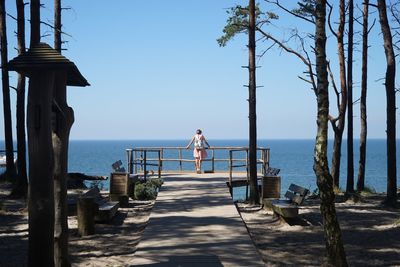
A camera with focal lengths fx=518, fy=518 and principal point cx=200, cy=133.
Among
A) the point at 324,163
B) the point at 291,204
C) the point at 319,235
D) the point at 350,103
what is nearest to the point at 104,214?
the point at 291,204

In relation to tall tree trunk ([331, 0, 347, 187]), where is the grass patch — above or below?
below

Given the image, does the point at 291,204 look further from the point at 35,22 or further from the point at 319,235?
the point at 35,22

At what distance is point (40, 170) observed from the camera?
21.7 feet

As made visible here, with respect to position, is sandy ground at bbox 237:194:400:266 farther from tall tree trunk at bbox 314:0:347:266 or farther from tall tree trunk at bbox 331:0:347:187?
tall tree trunk at bbox 331:0:347:187

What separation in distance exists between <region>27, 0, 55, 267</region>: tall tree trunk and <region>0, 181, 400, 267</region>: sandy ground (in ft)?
6.62

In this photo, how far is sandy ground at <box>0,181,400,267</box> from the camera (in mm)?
8961

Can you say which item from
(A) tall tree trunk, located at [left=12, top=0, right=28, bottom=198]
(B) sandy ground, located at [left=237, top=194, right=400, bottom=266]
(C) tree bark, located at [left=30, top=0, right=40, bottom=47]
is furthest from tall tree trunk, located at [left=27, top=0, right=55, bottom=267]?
(A) tall tree trunk, located at [left=12, top=0, right=28, bottom=198]

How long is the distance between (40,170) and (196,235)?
381 centimetres

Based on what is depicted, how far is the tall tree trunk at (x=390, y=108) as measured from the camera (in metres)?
15.3

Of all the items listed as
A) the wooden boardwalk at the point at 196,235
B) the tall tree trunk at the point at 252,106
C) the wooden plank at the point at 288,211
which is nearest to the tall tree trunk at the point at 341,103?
the tall tree trunk at the point at 252,106

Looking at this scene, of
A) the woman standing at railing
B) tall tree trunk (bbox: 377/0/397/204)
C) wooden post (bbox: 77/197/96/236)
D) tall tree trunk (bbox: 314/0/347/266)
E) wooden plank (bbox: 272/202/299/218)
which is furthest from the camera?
the woman standing at railing

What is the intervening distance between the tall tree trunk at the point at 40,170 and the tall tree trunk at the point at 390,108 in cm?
1135

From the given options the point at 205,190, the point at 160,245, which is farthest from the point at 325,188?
the point at 205,190

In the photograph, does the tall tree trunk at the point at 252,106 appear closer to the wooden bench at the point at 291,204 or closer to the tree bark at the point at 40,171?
the wooden bench at the point at 291,204
